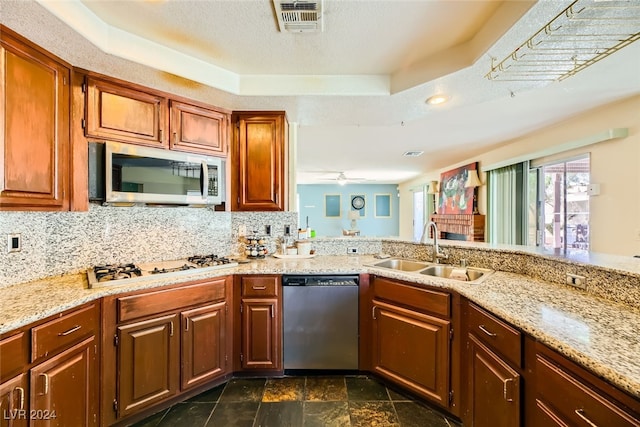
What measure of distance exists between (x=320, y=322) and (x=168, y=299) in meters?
1.08

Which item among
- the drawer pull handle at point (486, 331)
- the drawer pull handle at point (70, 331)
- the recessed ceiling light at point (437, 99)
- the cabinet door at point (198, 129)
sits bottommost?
the drawer pull handle at point (486, 331)

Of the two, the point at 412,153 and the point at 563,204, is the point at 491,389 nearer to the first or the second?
the point at 563,204

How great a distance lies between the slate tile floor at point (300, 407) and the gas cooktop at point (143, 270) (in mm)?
899

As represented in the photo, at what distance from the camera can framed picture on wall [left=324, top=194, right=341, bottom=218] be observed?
10.3 m

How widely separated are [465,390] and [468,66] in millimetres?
1952

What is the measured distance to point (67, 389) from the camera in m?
1.33

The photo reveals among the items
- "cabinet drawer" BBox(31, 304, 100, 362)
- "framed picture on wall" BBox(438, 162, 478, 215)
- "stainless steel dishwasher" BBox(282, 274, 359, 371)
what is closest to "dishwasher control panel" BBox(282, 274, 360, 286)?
"stainless steel dishwasher" BBox(282, 274, 359, 371)

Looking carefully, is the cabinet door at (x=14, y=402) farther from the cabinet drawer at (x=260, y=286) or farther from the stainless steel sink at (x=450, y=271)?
the stainless steel sink at (x=450, y=271)

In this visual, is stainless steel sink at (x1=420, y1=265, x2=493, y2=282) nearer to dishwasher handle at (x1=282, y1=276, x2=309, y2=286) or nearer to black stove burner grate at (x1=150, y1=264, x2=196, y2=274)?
dishwasher handle at (x1=282, y1=276, x2=309, y2=286)

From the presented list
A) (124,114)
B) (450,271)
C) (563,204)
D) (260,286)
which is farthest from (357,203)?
(124,114)

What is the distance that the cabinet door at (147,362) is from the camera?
63.5 inches

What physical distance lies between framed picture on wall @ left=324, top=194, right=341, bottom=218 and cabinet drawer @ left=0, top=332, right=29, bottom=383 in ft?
30.3

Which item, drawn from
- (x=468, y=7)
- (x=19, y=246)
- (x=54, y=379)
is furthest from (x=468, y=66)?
(x=19, y=246)

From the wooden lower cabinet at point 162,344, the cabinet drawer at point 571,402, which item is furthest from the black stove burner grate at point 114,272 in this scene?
the cabinet drawer at point 571,402
